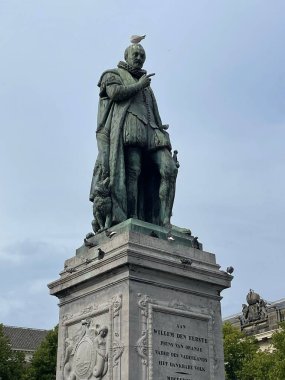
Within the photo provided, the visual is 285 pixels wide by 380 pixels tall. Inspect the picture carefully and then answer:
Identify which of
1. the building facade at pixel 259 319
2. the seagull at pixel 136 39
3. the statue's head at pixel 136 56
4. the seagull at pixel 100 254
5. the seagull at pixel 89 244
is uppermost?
the building facade at pixel 259 319

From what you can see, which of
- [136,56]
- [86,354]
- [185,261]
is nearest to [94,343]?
[86,354]

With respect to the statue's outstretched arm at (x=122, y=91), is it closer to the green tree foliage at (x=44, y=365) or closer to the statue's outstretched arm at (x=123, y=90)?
the statue's outstretched arm at (x=123, y=90)

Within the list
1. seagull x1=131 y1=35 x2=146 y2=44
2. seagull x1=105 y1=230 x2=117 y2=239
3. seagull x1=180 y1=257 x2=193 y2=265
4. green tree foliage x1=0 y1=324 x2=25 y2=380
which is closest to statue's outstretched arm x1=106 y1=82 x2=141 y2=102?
seagull x1=131 y1=35 x2=146 y2=44

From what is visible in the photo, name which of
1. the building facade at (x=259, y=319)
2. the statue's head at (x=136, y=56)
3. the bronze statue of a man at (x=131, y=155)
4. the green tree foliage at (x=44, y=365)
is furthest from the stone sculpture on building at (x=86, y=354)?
the building facade at (x=259, y=319)

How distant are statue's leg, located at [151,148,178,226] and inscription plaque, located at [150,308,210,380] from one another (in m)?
2.29

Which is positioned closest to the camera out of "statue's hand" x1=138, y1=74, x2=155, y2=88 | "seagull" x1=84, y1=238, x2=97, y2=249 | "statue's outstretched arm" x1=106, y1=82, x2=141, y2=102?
"seagull" x1=84, y1=238, x2=97, y2=249

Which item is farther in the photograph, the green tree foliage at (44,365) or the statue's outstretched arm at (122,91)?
the green tree foliage at (44,365)

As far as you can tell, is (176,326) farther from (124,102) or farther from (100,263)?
(124,102)

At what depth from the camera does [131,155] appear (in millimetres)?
14000

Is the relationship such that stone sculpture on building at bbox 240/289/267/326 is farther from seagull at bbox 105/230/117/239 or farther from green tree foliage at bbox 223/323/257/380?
seagull at bbox 105/230/117/239

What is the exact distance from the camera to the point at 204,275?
1284cm

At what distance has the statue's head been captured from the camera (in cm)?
1466

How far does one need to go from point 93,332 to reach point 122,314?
881 mm

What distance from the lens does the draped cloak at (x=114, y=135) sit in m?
13.5
